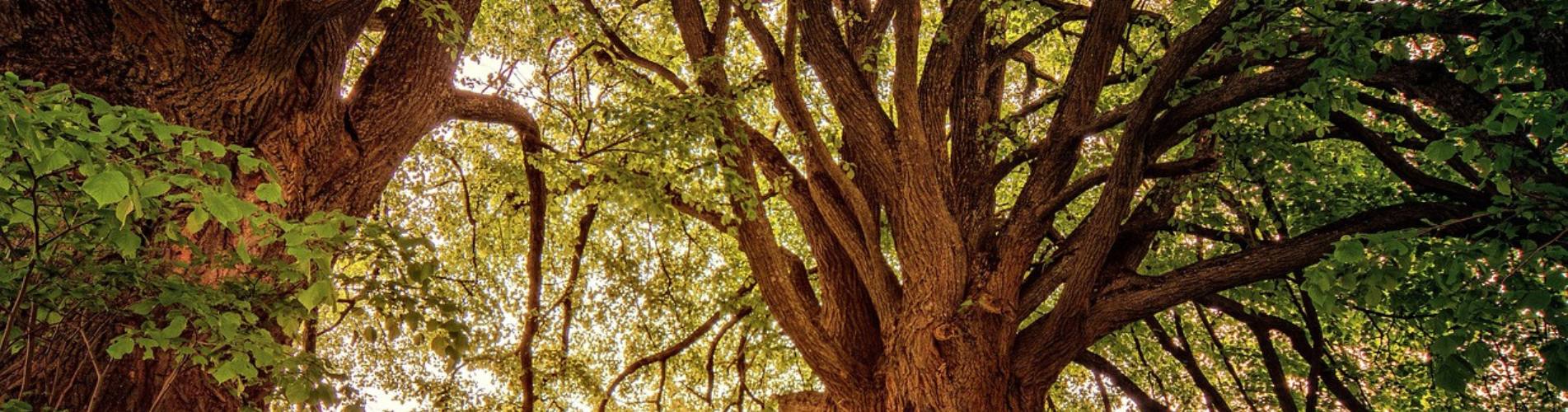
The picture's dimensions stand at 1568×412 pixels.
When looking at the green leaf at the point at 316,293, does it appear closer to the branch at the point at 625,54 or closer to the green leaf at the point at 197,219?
the green leaf at the point at 197,219

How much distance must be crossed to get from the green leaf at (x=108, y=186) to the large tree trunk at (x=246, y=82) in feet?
4.43

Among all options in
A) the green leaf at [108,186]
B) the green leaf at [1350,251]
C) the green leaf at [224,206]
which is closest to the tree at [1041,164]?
the green leaf at [1350,251]

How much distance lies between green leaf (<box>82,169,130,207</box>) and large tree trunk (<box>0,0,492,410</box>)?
1349mm

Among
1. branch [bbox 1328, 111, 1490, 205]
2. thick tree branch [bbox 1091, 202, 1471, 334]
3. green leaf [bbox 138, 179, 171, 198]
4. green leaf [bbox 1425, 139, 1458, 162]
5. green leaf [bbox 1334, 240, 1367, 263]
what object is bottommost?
green leaf [bbox 138, 179, 171, 198]

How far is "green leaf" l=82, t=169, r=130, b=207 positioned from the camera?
1.71 meters

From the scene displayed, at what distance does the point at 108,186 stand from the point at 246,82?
271 cm

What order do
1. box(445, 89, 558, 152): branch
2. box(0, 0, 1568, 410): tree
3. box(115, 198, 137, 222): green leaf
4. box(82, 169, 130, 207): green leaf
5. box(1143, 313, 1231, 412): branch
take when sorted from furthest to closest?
box(1143, 313, 1231, 412): branch → box(445, 89, 558, 152): branch → box(0, 0, 1568, 410): tree → box(115, 198, 137, 222): green leaf → box(82, 169, 130, 207): green leaf

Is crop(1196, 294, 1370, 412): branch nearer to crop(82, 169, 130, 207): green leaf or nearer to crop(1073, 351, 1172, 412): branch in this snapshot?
crop(1073, 351, 1172, 412): branch

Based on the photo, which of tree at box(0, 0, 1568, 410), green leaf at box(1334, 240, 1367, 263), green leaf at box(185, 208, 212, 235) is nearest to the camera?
green leaf at box(185, 208, 212, 235)

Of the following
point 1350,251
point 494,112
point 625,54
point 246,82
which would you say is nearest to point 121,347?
point 246,82

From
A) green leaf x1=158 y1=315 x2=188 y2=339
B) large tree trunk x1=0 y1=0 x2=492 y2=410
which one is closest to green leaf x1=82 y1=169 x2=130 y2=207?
green leaf x1=158 y1=315 x2=188 y2=339

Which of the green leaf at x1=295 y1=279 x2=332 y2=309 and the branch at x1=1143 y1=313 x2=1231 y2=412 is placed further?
the branch at x1=1143 y1=313 x2=1231 y2=412

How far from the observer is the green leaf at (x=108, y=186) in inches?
67.2

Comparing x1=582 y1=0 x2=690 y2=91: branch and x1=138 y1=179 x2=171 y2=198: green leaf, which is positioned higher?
x1=582 y1=0 x2=690 y2=91: branch
